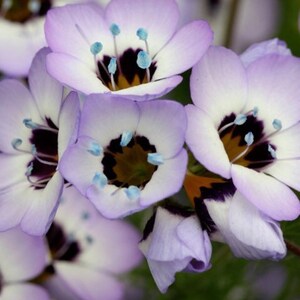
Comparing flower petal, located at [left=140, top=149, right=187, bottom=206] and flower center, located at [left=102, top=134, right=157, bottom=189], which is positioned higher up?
flower petal, located at [left=140, top=149, right=187, bottom=206]

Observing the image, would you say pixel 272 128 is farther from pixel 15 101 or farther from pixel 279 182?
pixel 15 101

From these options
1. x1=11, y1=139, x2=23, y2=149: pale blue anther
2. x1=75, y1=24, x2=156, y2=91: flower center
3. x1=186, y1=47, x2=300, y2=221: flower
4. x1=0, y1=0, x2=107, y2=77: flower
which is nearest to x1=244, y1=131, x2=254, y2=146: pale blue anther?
x1=186, y1=47, x2=300, y2=221: flower

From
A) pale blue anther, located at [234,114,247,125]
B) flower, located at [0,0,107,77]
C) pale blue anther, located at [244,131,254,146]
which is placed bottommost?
flower, located at [0,0,107,77]

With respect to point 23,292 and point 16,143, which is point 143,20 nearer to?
point 16,143

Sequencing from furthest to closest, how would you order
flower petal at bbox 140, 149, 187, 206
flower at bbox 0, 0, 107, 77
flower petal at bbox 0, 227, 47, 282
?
flower at bbox 0, 0, 107, 77
flower petal at bbox 0, 227, 47, 282
flower petal at bbox 140, 149, 187, 206

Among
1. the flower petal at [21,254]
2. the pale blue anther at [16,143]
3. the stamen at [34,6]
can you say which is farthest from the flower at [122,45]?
the stamen at [34,6]

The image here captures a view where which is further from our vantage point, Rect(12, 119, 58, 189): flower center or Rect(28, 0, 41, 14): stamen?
Rect(28, 0, 41, 14): stamen

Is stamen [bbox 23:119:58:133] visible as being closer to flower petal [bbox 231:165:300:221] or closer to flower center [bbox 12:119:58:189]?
flower center [bbox 12:119:58:189]

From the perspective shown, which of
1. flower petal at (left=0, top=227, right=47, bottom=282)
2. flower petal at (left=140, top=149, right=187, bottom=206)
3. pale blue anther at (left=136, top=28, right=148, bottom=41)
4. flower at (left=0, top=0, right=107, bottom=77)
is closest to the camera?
flower petal at (left=140, top=149, right=187, bottom=206)
